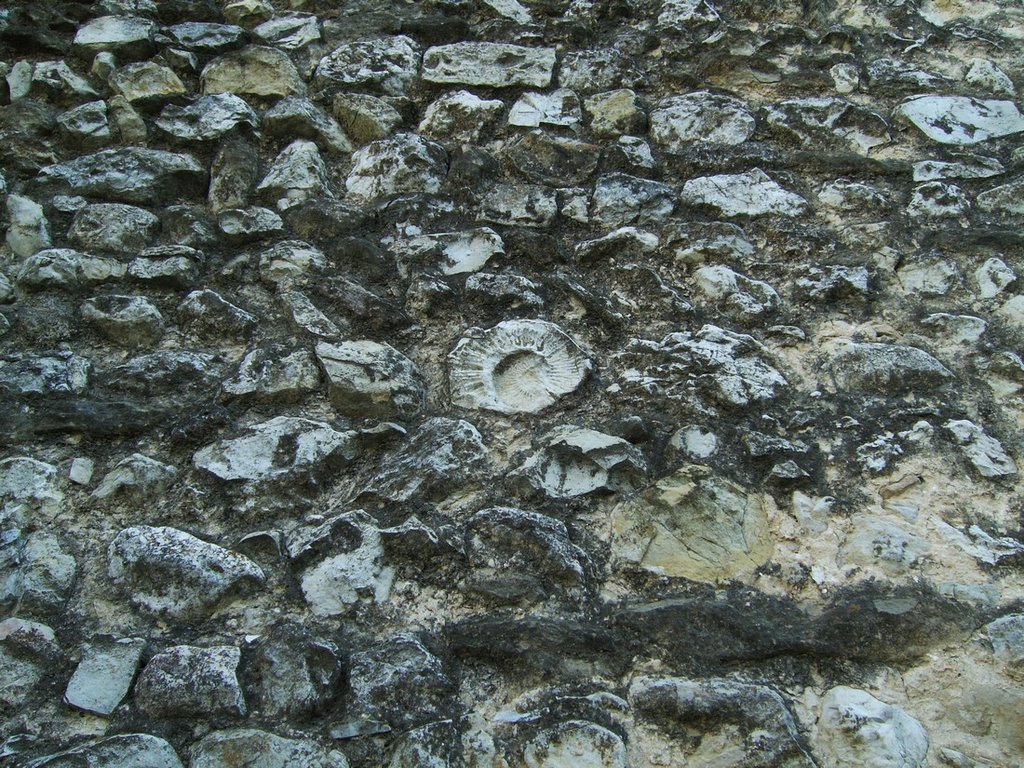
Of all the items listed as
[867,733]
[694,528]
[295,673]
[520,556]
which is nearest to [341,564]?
[295,673]

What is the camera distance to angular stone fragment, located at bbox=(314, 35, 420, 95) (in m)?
2.30

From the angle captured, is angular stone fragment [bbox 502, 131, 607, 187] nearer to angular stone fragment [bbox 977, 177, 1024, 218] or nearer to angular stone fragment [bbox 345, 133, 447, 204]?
angular stone fragment [bbox 345, 133, 447, 204]

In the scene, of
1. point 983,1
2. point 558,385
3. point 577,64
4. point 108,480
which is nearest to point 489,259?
point 558,385

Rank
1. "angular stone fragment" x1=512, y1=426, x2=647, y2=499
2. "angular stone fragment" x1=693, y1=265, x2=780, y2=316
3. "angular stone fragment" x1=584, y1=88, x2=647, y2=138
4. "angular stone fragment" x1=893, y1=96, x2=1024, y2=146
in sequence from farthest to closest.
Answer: "angular stone fragment" x1=584, y1=88, x2=647, y2=138
"angular stone fragment" x1=893, y1=96, x2=1024, y2=146
"angular stone fragment" x1=693, y1=265, x2=780, y2=316
"angular stone fragment" x1=512, y1=426, x2=647, y2=499

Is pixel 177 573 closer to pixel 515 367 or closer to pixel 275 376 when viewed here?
pixel 275 376

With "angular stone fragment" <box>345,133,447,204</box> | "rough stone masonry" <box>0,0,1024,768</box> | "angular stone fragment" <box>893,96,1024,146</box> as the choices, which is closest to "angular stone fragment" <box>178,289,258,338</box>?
"rough stone masonry" <box>0,0,1024,768</box>

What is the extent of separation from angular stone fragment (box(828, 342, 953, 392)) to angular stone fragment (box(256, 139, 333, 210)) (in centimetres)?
121

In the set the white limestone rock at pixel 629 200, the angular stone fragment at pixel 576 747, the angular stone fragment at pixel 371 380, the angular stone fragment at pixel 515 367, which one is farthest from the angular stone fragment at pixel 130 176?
the angular stone fragment at pixel 576 747

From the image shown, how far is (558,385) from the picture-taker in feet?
5.81

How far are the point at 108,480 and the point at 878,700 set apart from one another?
1.36m

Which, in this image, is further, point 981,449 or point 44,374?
point 44,374

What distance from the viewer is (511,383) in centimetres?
178

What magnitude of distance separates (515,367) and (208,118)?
1.07m

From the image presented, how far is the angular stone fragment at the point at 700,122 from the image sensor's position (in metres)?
2.15
